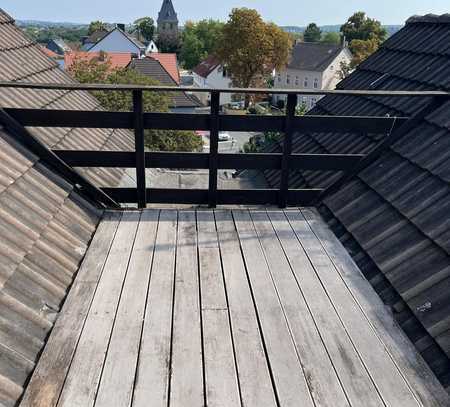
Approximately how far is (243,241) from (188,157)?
1.00m

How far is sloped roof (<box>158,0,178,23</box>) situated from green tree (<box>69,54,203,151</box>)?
83.5 meters

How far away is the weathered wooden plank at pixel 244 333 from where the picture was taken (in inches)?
→ 89.3

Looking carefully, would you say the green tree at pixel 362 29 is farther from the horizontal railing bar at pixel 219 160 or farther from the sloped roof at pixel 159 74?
the horizontal railing bar at pixel 219 160

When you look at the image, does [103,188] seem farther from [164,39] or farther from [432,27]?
[164,39]

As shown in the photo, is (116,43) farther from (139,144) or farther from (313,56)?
(139,144)

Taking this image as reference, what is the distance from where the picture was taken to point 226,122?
13.8 feet

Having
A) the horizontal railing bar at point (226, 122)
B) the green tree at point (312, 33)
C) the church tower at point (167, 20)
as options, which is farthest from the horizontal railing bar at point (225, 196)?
the church tower at point (167, 20)

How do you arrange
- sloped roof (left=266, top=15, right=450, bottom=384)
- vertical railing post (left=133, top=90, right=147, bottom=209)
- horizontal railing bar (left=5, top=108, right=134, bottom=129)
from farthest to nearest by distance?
vertical railing post (left=133, top=90, right=147, bottom=209) < horizontal railing bar (left=5, top=108, right=134, bottom=129) < sloped roof (left=266, top=15, right=450, bottom=384)

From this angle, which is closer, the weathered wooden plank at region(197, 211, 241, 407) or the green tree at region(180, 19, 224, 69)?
the weathered wooden plank at region(197, 211, 241, 407)

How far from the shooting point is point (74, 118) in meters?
3.98

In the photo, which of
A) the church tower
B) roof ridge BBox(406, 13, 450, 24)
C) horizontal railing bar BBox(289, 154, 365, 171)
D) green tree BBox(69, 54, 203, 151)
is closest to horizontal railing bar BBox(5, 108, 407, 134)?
horizontal railing bar BBox(289, 154, 365, 171)

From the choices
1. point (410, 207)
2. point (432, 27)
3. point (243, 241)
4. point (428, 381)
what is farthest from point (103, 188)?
point (432, 27)

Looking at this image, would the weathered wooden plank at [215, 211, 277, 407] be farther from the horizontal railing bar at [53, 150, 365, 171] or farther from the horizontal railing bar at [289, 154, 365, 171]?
the horizontal railing bar at [289, 154, 365, 171]

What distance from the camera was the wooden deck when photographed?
2.26 meters
